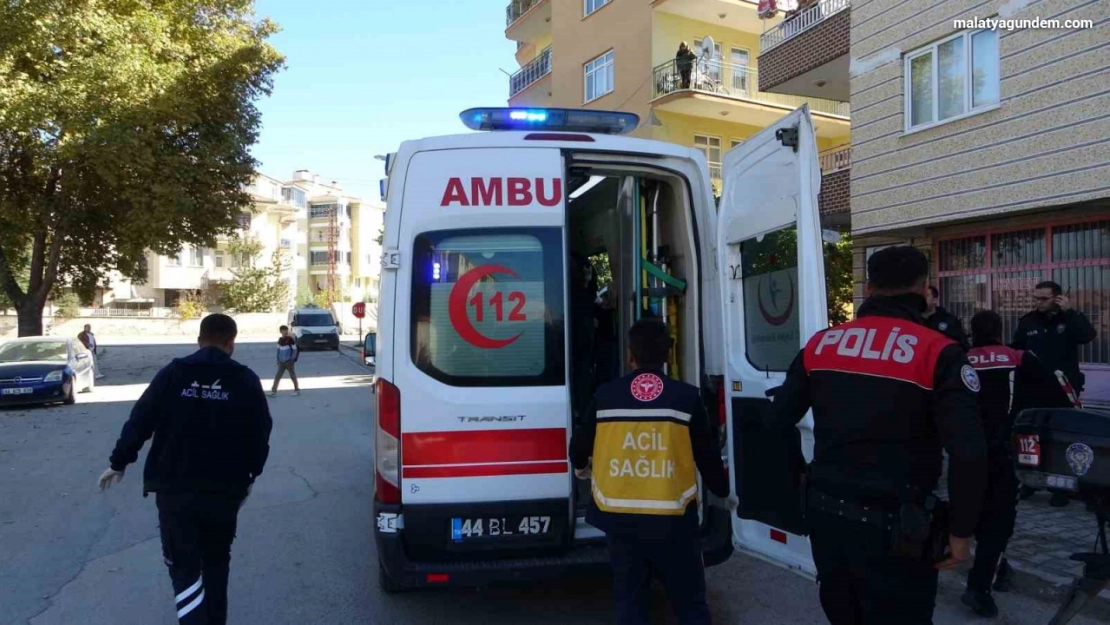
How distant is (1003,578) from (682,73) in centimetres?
1787

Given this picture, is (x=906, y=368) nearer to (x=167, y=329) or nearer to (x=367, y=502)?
(x=367, y=502)

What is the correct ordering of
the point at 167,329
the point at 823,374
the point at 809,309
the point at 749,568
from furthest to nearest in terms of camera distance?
the point at 167,329, the point at 749,568, the point at 809,309, the point at 823,374

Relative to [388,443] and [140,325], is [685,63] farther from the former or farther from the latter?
[140,325]

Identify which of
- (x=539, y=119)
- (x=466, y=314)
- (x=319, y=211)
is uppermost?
(x=319, y=211)

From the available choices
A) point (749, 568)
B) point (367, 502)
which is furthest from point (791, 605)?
point (367, 502)

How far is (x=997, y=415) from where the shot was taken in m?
4.46

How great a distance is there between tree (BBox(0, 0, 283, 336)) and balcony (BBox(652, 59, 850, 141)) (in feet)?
35.6

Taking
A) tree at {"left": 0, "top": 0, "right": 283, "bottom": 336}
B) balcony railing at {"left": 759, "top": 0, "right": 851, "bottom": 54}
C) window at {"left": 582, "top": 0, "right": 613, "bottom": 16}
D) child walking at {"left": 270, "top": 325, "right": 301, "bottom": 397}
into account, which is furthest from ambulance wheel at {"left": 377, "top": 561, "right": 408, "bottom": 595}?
window at {"left": 582, "top": 0, "right": 613, "bottom": 16}

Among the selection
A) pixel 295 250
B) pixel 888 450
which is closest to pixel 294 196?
pixel 295 250

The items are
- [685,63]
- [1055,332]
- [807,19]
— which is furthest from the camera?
[685,63]

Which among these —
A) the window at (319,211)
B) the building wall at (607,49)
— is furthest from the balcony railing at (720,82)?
the window at (319,211)

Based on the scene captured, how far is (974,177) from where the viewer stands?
1070 centimetres

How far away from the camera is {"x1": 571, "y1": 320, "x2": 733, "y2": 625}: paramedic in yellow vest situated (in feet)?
10.8

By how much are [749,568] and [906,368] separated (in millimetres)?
3382
